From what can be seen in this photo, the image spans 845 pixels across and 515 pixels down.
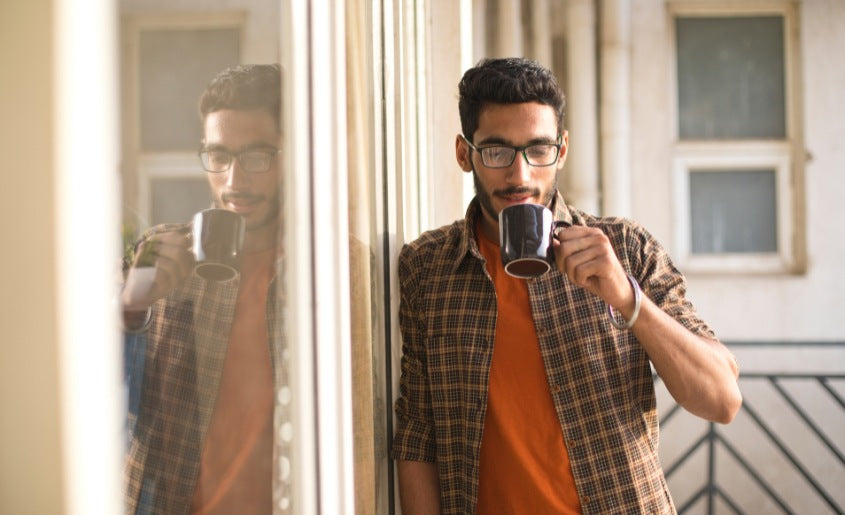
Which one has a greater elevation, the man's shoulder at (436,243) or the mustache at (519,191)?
the mustache at (519,191)

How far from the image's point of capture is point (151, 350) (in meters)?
0.50

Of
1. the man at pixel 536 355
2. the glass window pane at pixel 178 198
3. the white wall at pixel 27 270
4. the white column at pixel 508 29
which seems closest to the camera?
the white wall at pixel 27 270

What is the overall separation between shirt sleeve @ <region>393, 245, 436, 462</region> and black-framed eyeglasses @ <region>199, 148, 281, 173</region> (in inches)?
26.6

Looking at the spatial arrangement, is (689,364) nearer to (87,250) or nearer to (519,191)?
(519,191)

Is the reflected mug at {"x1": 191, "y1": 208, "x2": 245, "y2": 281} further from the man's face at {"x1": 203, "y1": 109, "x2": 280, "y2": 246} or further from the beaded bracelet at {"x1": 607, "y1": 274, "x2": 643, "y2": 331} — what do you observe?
the beaded bracelet at {"x1": 607, "y1": 274, "x2": 643, "y2": 331}

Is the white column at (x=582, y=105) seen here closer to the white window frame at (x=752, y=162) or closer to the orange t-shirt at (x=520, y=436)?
the white window frame at (x=752, y=162)

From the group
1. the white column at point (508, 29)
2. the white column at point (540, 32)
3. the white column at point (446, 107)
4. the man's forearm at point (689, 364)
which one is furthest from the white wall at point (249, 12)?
the white column at point (540, 32)

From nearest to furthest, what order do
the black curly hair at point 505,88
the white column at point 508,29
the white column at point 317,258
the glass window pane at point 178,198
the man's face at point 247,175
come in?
1. the glass window pane at point 178,198
2. the man's face at point 247,175
3. the white column at point 317,258
4. the black curly hair at point 505,88
5. the white column at point 508,29

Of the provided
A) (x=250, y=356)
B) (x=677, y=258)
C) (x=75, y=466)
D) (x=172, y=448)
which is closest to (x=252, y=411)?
(x=250, y=356)

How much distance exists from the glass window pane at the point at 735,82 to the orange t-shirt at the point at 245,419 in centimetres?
336

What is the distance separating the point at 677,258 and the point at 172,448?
3.48m

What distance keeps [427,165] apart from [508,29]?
162 cm

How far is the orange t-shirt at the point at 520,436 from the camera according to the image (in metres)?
1.27

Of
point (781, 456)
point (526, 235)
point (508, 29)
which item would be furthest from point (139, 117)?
point (781, 456)
